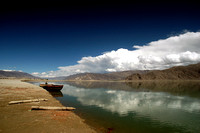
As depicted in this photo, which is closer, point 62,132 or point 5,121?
point 62,132

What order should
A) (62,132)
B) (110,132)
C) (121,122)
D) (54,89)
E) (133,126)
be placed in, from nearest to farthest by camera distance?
(62,132) → (110,132) → (133,126) → (121,122) → (54,89)

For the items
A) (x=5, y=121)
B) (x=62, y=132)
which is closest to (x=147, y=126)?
(x=62, y=132)

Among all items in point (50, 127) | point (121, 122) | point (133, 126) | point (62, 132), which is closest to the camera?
point (62, 132)

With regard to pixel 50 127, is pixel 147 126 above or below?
below

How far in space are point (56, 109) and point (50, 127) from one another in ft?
18.2

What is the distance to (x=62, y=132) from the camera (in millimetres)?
8547

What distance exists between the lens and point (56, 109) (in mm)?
14461

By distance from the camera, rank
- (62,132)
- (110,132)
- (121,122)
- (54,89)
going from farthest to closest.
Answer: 1. (54,89)
2. (121,122)
3. (110,132)
4. (62,132)

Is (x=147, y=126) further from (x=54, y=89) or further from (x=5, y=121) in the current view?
(x=54, y=89)

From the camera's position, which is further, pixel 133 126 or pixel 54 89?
pixel 54 89

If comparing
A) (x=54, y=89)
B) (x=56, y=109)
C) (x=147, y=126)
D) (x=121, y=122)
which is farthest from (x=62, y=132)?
(x=54, y=89)

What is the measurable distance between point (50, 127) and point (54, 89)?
1470 inches

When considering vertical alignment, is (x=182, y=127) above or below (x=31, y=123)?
below

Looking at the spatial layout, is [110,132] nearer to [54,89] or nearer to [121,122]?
[121,122]
